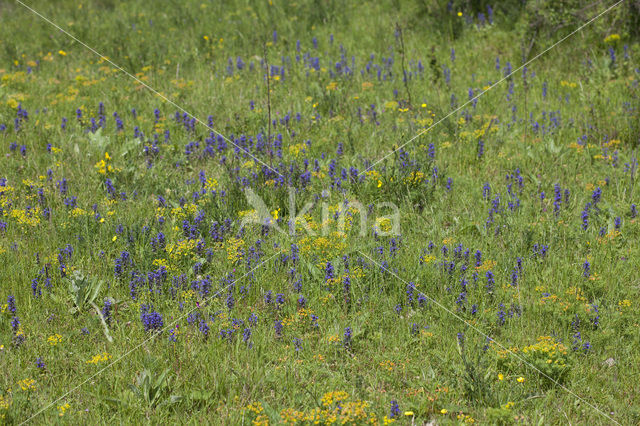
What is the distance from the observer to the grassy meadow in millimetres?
3652

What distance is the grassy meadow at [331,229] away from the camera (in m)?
3.65

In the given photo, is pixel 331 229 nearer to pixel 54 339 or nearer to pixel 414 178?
pixel 414 178

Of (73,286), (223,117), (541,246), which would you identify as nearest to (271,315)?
(73,286)

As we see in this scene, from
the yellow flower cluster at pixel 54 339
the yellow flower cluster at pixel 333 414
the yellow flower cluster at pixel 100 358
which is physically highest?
the yellow flower cluster at pixel 54 339

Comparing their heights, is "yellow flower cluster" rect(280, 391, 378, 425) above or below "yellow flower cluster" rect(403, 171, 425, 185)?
below

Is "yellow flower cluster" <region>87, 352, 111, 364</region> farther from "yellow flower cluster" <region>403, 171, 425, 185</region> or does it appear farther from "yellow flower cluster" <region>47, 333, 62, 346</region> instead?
"yellow flower cluster" <region>403, 171, 425, 185</region>

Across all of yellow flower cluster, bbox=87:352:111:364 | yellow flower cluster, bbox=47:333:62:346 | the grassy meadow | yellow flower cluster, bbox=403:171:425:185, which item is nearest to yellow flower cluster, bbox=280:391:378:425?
the grassy meadow

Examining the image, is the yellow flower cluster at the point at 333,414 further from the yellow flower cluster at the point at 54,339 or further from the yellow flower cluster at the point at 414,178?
the yellow flower cluster at the point at 414,178

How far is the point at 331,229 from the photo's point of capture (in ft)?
16.5

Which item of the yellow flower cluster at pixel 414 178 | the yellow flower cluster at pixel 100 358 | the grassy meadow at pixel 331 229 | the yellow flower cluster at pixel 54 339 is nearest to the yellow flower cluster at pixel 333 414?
the grassy meadow at pixel 331 229

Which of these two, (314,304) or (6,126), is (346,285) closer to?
(314,304)

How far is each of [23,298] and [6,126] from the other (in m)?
3.08

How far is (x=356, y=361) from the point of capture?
3848 mm

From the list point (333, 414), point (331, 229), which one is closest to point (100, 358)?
point (333, 414)
